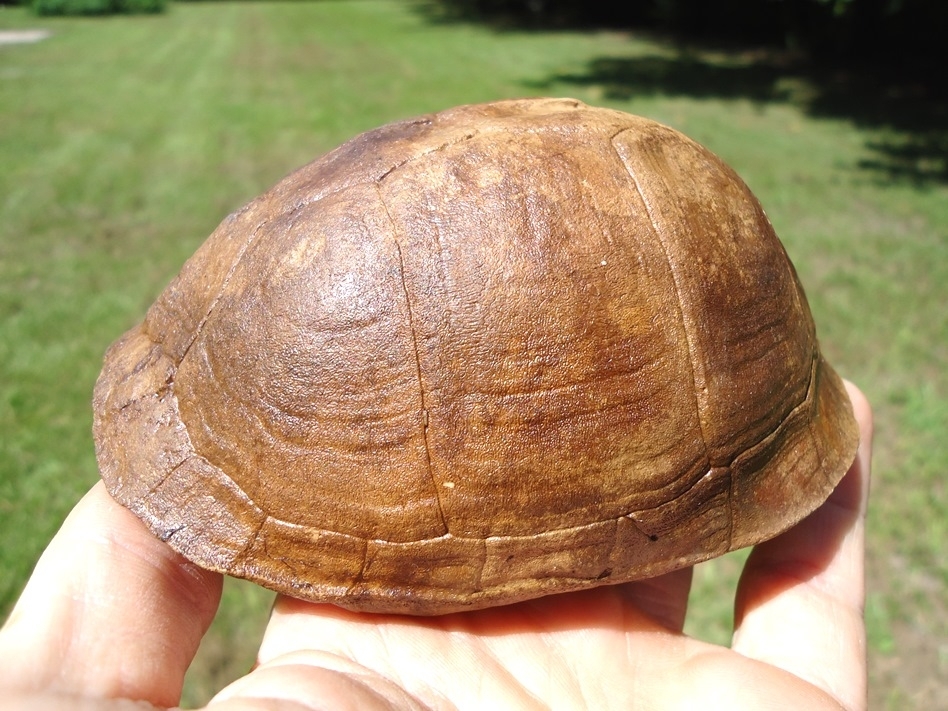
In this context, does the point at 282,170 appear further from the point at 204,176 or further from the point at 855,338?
the point at 855,338

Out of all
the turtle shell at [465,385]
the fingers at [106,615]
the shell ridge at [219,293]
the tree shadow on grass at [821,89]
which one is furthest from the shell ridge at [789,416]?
the tree shadow on grass at [821,89]

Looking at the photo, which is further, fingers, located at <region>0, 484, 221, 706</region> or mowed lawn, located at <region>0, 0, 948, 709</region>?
mowed lawn, located at <region>0, 0, 948, 709</region>

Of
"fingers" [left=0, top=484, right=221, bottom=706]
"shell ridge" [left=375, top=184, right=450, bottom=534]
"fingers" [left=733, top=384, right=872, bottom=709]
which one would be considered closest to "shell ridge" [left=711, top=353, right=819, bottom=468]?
"fingers" [left=733, top=384, right=872, bottom=709]

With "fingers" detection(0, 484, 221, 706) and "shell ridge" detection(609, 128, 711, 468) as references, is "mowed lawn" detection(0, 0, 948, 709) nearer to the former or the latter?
"fingers" detection(0, 484, 221, 706)

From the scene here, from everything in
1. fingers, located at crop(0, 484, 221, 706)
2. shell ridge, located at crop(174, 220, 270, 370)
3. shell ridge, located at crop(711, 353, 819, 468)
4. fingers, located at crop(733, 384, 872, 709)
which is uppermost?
shell ridge, located at crop(174, 220, 270, 370)

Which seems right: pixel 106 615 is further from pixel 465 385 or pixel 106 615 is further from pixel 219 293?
pixel 465 385

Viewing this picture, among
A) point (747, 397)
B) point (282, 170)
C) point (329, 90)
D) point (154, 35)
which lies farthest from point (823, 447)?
point (154, 35)

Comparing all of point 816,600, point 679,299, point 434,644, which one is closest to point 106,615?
point 434,644
